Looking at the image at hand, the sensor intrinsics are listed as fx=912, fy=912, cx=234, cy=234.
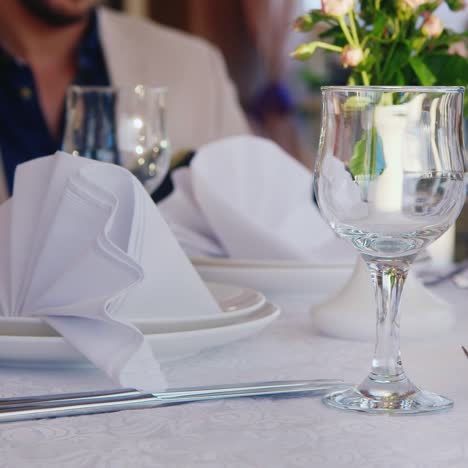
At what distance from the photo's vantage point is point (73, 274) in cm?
65

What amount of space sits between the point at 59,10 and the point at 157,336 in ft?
5.82

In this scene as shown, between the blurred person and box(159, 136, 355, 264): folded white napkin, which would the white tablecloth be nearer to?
box(159, 136, 355, 264): folded white napkin

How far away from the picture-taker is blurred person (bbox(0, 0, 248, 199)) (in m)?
2.20

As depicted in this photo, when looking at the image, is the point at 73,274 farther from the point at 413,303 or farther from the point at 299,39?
the point at 299,39

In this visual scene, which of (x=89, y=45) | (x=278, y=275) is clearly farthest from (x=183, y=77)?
(x=278, y=275)

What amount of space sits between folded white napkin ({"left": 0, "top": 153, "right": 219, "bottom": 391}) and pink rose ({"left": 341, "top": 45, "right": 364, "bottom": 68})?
0.66 ft

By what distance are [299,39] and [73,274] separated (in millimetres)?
3373

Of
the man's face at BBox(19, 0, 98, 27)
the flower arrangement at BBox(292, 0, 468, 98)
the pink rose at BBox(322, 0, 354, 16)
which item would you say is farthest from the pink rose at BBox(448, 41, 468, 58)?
the man's face at BBox(19, 0, 98, 27)

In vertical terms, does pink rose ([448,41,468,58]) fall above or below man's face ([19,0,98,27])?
below

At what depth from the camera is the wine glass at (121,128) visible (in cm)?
100

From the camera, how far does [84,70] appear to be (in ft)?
7.60

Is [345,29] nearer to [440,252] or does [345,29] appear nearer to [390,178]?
[390,178]

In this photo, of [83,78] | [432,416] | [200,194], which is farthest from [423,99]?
[83,78]

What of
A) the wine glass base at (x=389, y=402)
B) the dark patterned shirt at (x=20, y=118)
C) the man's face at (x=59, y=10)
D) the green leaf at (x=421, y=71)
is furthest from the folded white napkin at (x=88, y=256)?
the man's face at (x=59, y=10)
